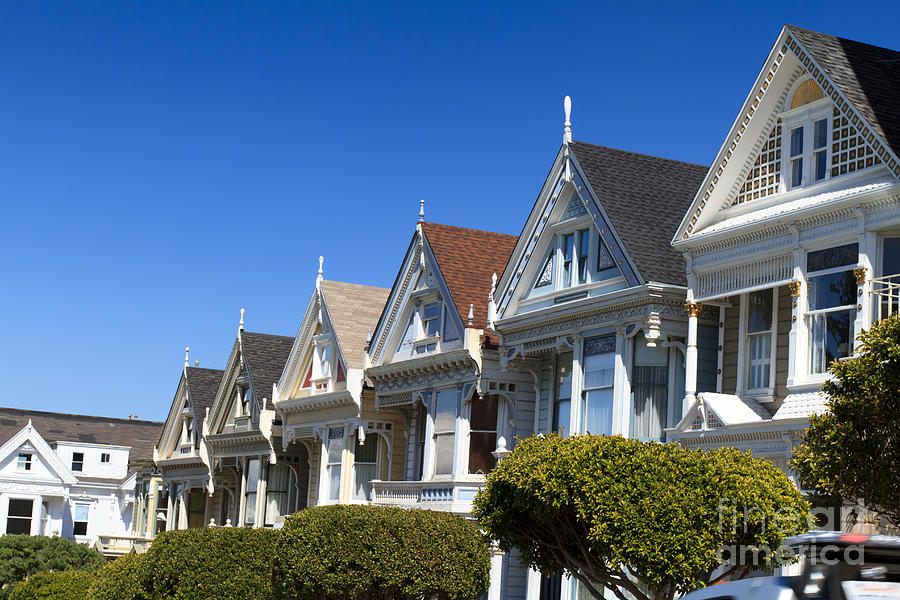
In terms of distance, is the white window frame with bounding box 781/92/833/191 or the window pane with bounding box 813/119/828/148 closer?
the white window frame with bounding box 781/92/833/191

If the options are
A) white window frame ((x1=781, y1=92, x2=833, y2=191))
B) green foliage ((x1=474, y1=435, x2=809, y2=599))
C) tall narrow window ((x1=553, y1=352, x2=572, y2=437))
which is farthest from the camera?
tall narrow window ((x1=553, y1=352, x2=572, y2=437))

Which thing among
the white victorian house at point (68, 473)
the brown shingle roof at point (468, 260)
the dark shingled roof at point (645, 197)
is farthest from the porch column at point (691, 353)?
the white victorian house at point (68, 473)

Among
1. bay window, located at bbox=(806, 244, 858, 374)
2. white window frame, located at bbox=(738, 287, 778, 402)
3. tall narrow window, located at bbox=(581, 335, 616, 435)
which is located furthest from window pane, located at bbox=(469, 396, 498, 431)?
bay window, located at bbox=(806, 244, 858, 374)

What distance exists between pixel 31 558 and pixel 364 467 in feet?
68.3

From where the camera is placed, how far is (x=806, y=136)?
2233cm

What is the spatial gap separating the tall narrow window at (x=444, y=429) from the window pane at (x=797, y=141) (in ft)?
42.3

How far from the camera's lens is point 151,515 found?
5819 centimetres

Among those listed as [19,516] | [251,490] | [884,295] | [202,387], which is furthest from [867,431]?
[19,516]

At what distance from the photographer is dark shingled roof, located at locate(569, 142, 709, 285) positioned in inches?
1025

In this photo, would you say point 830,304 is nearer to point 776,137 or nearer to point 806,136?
point 806,136

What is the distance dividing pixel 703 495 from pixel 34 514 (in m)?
58.3

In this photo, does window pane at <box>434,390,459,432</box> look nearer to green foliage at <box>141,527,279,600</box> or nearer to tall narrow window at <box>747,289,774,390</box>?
green foliage at <box>141,527,279,600</box>

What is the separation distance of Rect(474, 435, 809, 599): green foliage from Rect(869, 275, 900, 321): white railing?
3.19 meters

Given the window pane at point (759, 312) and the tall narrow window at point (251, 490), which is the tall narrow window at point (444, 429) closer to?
the window pane at point (759, 312)
